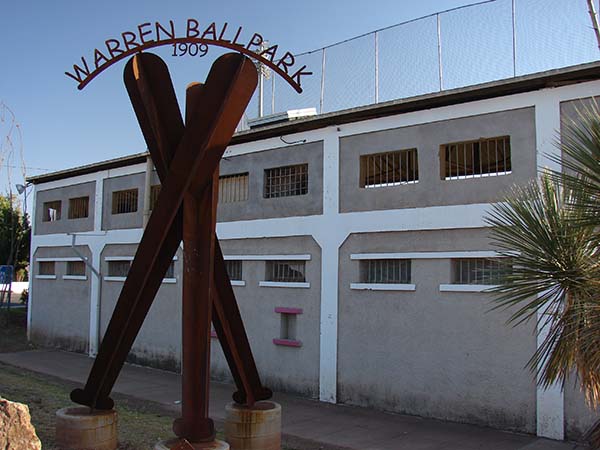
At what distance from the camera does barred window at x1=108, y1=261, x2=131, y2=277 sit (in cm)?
1988

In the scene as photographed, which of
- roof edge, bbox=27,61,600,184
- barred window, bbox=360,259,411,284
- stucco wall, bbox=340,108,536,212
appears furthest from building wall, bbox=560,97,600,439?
barred window, bbox=360,259,411,284

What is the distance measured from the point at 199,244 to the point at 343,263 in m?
7.07

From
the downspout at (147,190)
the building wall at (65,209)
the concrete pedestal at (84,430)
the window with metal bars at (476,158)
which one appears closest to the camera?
the concrete pedestal at (84,430)

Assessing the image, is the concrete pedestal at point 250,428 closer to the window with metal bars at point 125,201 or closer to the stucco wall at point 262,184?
the stucco wall at point 262,184

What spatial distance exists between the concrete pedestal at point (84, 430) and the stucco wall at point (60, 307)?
47.6 ft

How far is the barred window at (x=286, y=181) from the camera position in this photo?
1483 centimetres

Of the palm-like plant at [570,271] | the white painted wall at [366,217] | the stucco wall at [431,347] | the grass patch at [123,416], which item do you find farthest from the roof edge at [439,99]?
the grass patch at [123,416]

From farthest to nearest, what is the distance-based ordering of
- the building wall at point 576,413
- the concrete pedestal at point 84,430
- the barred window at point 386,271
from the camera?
the barred window at point 386,271 < the building wall at point 576,413 < the concrete pedestal at point 84,430

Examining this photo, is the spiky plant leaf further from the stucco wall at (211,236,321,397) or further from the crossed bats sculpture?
the stucco wall at (211,236,321,397)

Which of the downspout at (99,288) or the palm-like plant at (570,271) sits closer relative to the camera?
the palm-like plant at (570,271)

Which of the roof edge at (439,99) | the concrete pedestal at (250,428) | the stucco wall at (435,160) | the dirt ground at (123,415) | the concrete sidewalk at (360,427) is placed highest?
the roof edge at (439,99)

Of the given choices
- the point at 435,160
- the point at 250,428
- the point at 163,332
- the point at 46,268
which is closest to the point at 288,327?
the point at 163,332

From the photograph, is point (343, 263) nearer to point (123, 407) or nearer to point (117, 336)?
point (123, 407)

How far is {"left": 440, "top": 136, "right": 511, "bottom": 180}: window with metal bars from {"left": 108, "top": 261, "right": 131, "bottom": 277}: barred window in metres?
11.5
